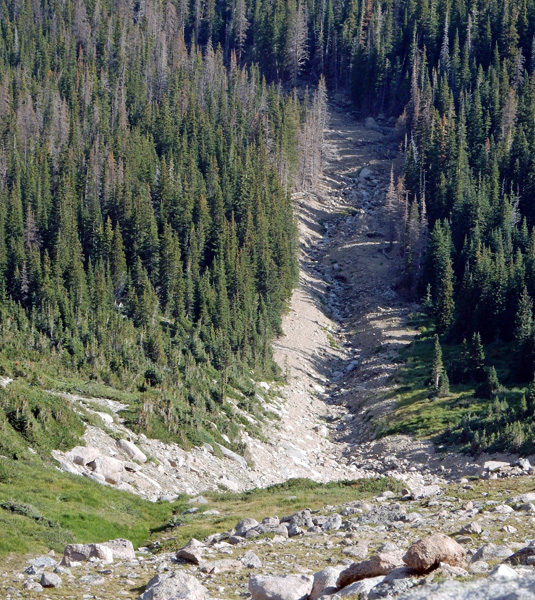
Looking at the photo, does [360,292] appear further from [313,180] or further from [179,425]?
[179,425]

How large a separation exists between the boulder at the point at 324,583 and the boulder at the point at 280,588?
17 cm

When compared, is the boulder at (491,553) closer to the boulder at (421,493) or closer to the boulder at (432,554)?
the boulder at (432,554)

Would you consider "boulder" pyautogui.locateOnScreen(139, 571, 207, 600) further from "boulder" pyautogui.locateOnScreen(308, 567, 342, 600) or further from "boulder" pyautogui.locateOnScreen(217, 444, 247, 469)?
"boulder" pyautogui.locateOnScreen(217, 444, 247, 469)

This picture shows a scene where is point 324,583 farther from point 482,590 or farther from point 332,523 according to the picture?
point 332,523

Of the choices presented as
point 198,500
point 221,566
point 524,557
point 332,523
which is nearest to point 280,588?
point 221,566

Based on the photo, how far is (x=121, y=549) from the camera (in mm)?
26766

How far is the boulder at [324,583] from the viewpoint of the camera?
19250 millimetres

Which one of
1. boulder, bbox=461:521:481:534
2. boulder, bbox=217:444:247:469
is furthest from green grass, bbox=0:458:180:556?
boulder, bbox=217:444:247:469

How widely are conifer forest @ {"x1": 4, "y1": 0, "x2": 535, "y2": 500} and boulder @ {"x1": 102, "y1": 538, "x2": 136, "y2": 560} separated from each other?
13342 mm

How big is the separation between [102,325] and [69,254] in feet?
59.7

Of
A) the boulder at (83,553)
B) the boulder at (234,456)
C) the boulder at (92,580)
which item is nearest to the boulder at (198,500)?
the boulder at (234,456)

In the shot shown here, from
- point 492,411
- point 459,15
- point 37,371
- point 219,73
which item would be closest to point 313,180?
point 219,73

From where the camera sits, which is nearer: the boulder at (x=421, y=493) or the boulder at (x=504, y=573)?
the boulder at (x=504, y=573)

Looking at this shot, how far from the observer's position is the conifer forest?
216 feet
